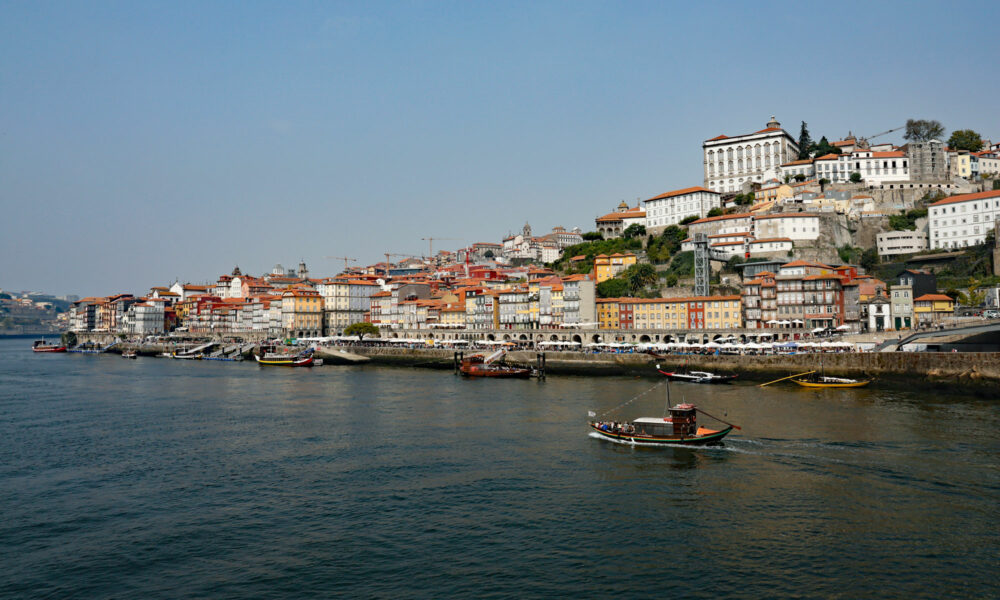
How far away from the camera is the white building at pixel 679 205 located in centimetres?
9862

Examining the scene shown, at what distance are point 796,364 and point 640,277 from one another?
109 feet

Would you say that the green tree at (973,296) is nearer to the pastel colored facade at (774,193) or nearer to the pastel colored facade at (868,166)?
the pastel colored facade at (774,193)

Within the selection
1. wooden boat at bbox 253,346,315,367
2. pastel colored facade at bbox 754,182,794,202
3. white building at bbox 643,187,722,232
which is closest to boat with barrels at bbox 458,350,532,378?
wooden boat at bbox 253,346,315,367

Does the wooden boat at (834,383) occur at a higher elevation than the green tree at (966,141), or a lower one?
lower

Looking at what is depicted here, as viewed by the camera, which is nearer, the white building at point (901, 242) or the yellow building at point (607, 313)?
the yellow building at point (607, 313)

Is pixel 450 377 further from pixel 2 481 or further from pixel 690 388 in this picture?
pixel 2 481

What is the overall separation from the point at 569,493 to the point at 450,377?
3885 centimetres

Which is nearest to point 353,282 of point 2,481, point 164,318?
point 164,318

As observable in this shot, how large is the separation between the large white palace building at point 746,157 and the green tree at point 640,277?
115 feet

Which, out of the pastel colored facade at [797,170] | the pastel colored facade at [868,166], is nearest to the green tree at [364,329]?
the pastel colored facade at [797,170]

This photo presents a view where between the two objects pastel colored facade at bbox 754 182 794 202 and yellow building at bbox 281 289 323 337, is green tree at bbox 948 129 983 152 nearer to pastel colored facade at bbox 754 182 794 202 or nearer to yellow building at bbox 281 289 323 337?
pastel colored facade at bbox 754 182 794 202

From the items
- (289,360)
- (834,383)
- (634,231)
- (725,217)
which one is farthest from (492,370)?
(634,231)

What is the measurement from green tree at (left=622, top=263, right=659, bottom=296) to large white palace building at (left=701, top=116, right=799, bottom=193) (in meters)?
34.9

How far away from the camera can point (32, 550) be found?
58.4 ft
